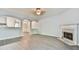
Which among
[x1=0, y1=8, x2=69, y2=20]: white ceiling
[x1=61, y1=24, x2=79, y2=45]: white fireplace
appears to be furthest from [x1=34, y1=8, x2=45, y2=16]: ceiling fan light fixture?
[x1=61, y1=24, x2=79, y2=45]: white fireplace

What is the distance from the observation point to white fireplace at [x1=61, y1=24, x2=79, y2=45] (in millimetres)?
1328

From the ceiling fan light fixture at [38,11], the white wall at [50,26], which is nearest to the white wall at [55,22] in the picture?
the white wall at [50,26]

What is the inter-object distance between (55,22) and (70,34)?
0.26 meters

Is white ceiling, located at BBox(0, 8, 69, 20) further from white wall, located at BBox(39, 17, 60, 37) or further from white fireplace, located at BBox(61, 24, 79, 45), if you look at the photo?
white fireplace, located at BBox(61, 24, 79, 45)

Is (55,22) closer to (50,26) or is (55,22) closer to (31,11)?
(50,26)

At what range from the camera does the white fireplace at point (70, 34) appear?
1328 mm

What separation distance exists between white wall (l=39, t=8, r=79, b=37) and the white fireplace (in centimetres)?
6

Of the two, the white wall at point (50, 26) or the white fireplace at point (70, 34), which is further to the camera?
the white wall at point (50, 26)

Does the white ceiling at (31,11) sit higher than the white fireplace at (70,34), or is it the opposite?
the white ceiling at (31,11)

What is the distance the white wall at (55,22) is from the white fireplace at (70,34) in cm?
6

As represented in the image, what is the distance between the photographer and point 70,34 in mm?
1372

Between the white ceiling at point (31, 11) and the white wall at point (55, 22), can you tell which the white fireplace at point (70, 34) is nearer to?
the white wall at point (55, 22)
